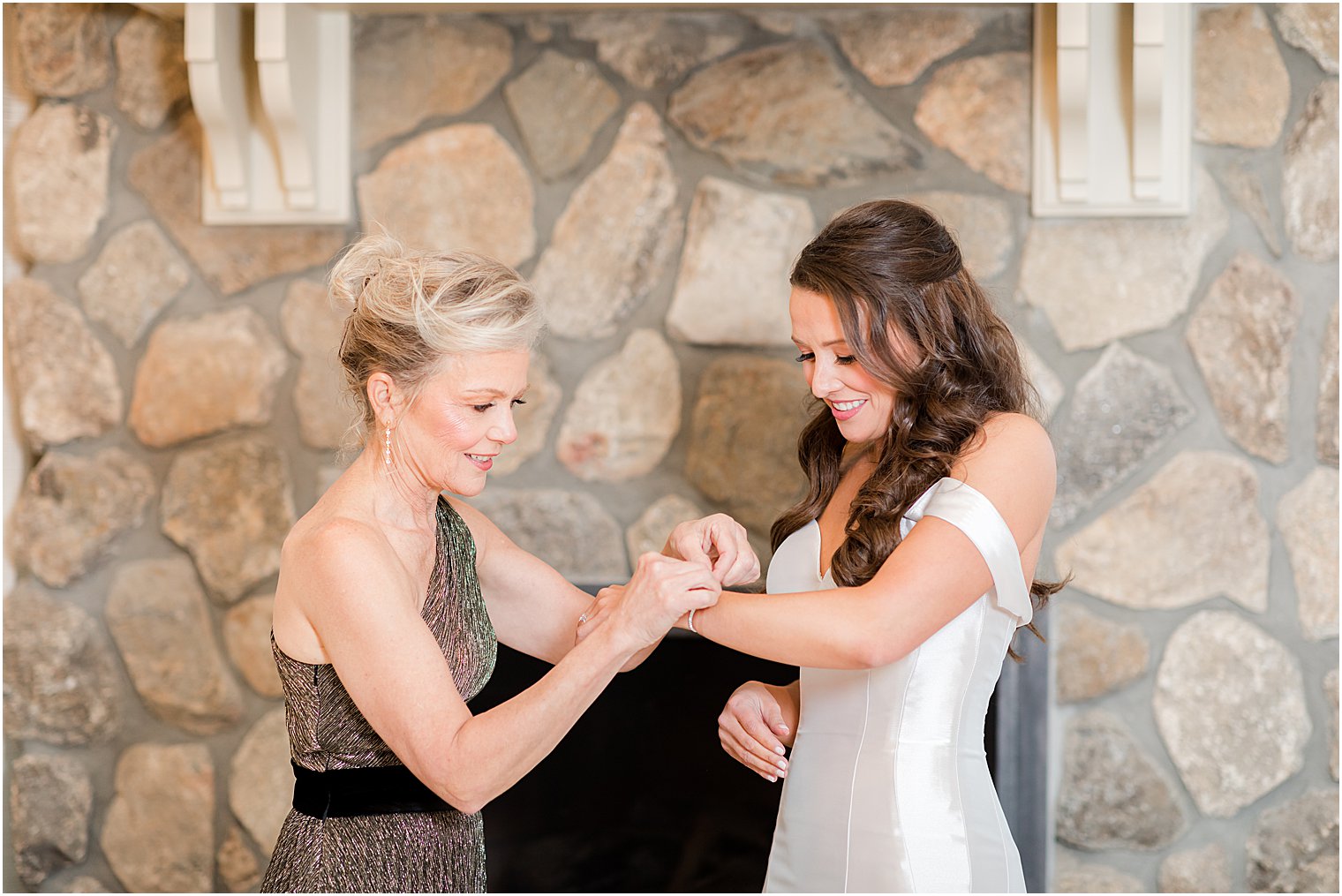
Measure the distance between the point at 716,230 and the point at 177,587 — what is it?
1.30 m

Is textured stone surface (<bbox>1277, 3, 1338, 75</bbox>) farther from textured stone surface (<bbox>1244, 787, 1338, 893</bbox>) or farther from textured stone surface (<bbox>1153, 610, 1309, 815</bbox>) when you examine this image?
textured stone surface (<bbox>1244, 787, 1338, 893</bbox>)

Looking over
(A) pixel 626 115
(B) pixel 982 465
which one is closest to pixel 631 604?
(B) pixel 982 465

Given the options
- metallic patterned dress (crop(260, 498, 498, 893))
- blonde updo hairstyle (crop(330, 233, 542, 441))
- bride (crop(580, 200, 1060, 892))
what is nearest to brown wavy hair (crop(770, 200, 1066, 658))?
bride (crop(580, 200, 1060, 892))

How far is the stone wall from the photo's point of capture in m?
2.18

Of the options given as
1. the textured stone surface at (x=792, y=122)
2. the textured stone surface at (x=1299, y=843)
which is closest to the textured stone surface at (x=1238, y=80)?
the textured stone surface at (x=792, y=122)

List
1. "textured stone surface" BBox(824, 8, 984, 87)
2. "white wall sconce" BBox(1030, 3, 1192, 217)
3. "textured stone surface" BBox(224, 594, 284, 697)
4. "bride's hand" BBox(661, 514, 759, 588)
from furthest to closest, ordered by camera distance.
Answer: "textured stone surface" BBox(224, 594, 284, 697)
"textured stone surface" BBox(824, 8, 984, 87)
"white wall sconce" BBox(1030, 3, 1192, 217)
"bride's hand" BBox(661, 514, 759, 588)

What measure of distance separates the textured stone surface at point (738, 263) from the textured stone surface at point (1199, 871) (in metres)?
1.22

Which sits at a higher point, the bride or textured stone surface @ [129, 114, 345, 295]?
textured stone surface @ [129, 114, 345, 295]

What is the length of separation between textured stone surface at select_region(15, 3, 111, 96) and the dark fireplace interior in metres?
1.44

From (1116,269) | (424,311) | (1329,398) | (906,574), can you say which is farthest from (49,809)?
(1329,398)

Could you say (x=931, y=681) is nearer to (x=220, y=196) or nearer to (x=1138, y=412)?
(x=1138, y=412)

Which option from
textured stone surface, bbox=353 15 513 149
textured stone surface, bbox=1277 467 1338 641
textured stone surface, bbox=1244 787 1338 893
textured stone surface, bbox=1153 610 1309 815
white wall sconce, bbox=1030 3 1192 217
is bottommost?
textured stone surface, bbox=1244 787 1338 893

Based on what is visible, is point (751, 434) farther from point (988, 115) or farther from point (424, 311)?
point (424, 311)

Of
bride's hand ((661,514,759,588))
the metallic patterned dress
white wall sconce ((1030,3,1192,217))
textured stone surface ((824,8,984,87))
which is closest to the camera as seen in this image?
the metallic patterned dress
